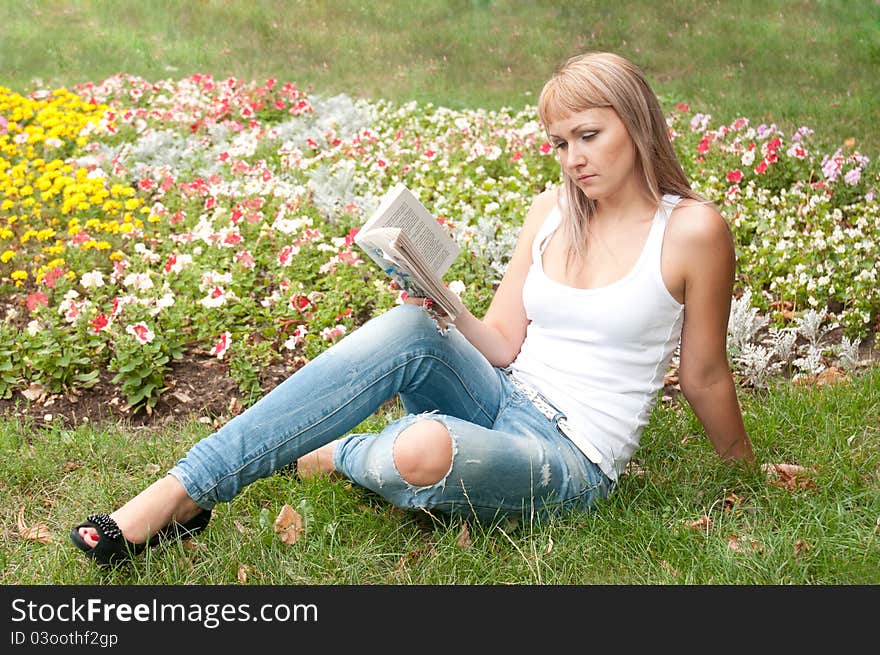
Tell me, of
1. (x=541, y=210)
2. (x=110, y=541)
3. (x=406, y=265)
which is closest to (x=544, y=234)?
(x=541, y=210)

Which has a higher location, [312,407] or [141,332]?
[312,407]

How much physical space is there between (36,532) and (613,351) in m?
1.66

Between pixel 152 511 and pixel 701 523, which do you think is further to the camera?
pixel 701 523

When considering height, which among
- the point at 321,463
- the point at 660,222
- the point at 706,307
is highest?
the point at 660,222

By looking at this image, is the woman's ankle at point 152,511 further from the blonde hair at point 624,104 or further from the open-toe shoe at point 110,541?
the blonde hair at point 624,104

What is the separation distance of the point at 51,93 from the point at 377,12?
3.35 metres

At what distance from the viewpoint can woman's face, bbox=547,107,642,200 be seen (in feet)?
7.93

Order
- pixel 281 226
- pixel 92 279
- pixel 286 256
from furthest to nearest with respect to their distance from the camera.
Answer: pixel 281 226, pixel 286 256, pixel 92 279

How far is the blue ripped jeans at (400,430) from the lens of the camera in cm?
234

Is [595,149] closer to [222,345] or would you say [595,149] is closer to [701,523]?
[701,523]

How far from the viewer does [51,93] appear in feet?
24.3

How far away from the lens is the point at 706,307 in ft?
7.97

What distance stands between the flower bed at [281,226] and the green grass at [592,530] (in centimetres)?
66

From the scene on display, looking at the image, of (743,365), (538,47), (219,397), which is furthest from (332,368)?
(538,47)
